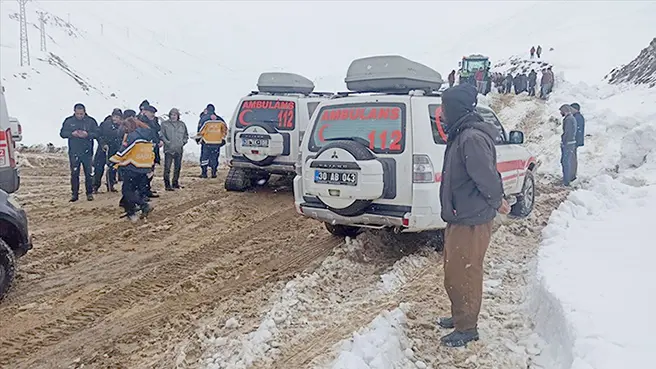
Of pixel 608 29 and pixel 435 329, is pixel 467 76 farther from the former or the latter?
pixel 608 29

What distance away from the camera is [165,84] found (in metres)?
49.9

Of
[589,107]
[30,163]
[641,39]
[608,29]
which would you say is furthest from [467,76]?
[608,29]

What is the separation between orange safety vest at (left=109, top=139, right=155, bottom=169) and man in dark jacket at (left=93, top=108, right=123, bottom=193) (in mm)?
1760

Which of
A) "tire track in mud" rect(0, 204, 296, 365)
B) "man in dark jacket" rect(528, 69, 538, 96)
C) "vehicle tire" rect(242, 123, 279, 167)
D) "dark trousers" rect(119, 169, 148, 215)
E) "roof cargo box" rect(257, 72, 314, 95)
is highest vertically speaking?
"man in dark jacket" rect(528, 69, 538, 96)

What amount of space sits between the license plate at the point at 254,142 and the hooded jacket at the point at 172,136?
1693 mm

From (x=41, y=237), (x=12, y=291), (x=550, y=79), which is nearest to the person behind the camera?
(x=12, y=291)

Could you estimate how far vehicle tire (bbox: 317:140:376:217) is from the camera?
18.3 ft

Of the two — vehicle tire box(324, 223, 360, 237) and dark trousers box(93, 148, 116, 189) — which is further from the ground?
dark trousers box(93, 148, 116, 189)

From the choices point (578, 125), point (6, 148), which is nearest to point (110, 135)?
point (6, 148)

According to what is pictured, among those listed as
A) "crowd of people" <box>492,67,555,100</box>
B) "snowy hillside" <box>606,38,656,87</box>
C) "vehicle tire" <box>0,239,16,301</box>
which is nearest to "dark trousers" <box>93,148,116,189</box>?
"vehicle tire" <box>0,239,16,301</box>

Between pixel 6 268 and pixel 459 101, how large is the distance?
4.45 meters

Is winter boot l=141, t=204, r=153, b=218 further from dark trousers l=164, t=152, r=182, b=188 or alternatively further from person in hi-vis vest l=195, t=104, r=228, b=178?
person in hi-vis vest l=195, t=104, r=228, b=178

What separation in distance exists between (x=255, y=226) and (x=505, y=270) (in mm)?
3772

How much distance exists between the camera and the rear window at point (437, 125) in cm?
575
